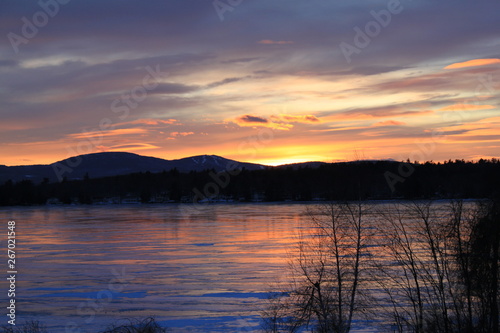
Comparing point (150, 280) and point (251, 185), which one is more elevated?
point (251, 185)

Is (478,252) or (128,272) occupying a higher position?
(478,252)

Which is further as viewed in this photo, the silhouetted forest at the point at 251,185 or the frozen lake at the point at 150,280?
the silhouetted forest at the point at 251,185

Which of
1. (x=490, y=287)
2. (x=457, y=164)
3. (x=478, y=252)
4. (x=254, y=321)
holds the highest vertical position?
(x=457, y=164)

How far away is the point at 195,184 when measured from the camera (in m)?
140

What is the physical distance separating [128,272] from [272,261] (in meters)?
6.05

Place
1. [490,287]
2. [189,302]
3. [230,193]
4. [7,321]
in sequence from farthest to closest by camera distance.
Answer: [230,193], [189,302], [7,321], [490,287]

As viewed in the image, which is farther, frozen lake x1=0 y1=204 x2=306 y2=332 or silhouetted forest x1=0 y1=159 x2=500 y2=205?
silhouetted forest x1=0 y1=159 x2=500 y2=205

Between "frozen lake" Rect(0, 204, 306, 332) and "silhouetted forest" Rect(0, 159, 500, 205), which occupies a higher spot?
"silhouetted forest" Rect(0, 159, 500, 205)

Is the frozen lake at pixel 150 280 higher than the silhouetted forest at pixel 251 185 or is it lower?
lower

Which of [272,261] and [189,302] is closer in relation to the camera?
[189,302]

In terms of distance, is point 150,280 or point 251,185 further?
point 251,185

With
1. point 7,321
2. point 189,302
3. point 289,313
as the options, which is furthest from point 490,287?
point 7,321

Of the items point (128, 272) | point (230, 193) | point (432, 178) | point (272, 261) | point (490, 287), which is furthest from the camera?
point (230, 193)

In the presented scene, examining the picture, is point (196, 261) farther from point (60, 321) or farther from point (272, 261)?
point (60, 321)
